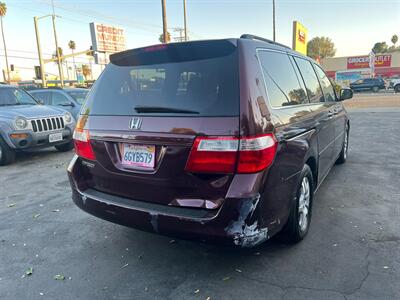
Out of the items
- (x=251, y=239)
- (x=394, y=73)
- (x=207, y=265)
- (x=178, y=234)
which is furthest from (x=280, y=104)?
(x=394, y=73)

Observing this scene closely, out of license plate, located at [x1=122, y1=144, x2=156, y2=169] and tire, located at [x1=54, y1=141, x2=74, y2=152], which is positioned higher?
license plate, located at [x1=122, y1=144, x2=156, y2=169]

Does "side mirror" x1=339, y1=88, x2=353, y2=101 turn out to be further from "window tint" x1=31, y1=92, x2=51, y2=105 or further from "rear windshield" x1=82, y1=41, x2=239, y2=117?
"window tint" x1=31, y1=92, x2=51, y2=105

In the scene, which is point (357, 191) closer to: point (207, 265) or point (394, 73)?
point (207, 265)

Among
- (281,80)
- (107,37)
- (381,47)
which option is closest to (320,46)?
(381,47)

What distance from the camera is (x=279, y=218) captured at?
256cm

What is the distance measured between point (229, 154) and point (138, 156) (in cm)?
76

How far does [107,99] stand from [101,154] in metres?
0.49

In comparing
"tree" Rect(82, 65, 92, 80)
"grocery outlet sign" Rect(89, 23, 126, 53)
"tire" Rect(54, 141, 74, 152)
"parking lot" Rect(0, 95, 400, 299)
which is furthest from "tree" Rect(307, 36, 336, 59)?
"parking lot" Rect(0, 95, 400, 299)

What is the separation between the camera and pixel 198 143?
2248 mm

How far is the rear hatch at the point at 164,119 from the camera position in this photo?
2.28 metres

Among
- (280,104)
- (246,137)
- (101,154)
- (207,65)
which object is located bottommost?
(101,154)

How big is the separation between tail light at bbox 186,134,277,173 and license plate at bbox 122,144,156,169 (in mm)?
A: 363

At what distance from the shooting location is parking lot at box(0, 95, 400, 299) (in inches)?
98.6

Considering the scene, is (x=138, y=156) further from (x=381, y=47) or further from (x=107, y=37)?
(x=381, y=47)
